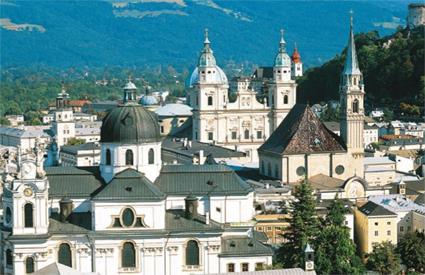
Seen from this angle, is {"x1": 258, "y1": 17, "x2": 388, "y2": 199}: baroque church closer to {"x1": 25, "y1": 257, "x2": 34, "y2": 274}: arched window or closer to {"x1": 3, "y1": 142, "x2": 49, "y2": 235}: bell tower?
{"x1": 3, "y1": 142, "x2": 49, "y2": 235}: bell tower

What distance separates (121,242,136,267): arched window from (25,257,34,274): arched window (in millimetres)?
3242

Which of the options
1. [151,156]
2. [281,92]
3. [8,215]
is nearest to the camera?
[8,215]

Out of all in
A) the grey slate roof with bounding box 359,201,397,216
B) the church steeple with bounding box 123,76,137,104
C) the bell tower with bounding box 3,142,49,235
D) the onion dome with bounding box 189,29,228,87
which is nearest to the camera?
the bell tower with bounding box 3,142,49,235

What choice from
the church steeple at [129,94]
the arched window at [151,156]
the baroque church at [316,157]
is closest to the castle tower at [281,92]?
the baroque church at [316,157]

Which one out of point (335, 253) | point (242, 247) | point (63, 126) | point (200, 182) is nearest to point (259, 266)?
point (242, 247)

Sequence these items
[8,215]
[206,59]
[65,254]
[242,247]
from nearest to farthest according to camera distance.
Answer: [8,215] < [65,254] < [242,247] < [206,59]

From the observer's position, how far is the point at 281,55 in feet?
267

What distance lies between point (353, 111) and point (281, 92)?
806 inches

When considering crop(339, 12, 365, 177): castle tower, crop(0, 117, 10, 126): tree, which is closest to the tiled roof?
crop(339, 12, 365, 177): castle tower

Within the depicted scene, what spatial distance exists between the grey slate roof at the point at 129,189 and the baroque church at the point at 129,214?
0.04 metres

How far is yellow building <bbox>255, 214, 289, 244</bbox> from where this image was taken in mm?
47144

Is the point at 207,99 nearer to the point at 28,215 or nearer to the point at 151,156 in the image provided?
the point at 151,156

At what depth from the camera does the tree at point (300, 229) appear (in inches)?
1606

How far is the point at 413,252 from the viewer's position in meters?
43.6
